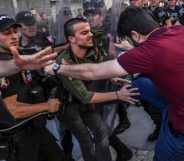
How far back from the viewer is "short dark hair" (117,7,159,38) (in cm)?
244

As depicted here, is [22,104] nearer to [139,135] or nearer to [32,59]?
[32,59]

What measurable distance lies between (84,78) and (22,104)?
53 centimetres

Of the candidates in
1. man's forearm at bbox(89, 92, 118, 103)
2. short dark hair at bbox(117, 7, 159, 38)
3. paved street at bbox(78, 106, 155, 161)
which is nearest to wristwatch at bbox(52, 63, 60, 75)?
short dark hair at bbox(117, 7, 159, 38)

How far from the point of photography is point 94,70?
93.2 inches

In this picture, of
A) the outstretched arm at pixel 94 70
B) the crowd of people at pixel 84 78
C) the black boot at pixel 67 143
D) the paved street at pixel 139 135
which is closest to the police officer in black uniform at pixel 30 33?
the crowd of people at pixel 84 78

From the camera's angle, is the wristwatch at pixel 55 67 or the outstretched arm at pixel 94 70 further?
the wristwatch at pixel 55 67

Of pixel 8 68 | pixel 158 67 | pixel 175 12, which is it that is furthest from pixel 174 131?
pixel 175 12

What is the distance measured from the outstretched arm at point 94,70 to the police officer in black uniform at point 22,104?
23 cm

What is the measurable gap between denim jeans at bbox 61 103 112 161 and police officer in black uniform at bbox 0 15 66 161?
360 mm

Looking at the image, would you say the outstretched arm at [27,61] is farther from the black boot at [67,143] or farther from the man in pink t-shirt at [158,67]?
the black boot at [67,143]

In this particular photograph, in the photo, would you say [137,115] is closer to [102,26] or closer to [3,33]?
[102,26]

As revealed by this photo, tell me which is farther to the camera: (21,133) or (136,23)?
(21,133)

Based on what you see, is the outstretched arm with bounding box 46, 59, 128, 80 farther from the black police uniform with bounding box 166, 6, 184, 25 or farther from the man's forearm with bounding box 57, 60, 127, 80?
the black police uniform with bounding box 166, 6, 184, 25

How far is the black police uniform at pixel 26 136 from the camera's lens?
2.59 meters
